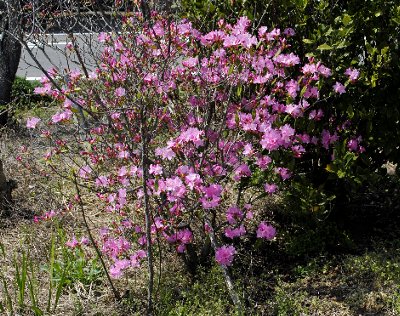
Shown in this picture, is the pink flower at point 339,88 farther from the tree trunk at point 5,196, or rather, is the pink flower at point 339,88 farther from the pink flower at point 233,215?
the tree trunk at point 5,196

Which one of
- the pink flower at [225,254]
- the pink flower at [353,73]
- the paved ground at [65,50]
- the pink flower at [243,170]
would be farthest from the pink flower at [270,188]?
the paved ground at [65,50]

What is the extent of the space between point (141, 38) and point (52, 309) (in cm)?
147

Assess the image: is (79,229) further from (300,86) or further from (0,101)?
(0,101)

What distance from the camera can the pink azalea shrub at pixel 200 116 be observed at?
282 cm

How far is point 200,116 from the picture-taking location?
10.3ft

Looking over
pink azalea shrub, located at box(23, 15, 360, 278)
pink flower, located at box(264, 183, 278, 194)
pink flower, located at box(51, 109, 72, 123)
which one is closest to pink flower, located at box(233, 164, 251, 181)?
pink azalea shrub, located at box(23, 15, 360, 278)

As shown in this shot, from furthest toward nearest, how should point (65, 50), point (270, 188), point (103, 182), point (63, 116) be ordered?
1. point (65, 50)
2. point (103, 182)
3. point (270, 188)
4. point (63, 116)

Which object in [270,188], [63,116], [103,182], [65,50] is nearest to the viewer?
[63,116]

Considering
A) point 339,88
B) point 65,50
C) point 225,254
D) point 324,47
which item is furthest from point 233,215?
point 65,50

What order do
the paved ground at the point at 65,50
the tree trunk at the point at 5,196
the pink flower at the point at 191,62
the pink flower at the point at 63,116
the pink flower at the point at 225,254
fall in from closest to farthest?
the pink flower at the point at 225,254 → the pink flower at the point at 63,116 → the pink flower at the point at 191,62 → the paved ground at the point at 65,50 → the tree trunk at the point at 5,196

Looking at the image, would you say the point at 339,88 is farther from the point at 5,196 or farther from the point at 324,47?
the point at 5,196

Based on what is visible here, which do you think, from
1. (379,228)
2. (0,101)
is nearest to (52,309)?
(379,228)

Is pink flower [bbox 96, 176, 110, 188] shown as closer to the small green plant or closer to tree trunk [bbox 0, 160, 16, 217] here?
the small green plant

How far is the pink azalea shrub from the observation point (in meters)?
2.82
